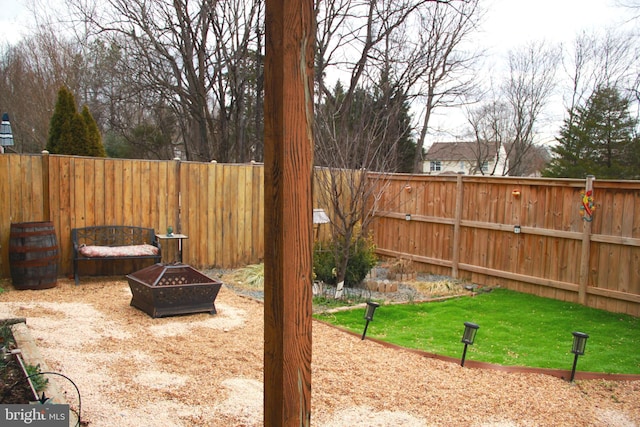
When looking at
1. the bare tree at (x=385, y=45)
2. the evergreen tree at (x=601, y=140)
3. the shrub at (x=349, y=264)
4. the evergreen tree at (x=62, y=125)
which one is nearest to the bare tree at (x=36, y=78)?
the evergreen tree at (x=62, y=125)

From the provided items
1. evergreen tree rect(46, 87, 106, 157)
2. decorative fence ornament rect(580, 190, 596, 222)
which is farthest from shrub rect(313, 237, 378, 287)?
evergreen tree rect(46, 87, 106, 157)

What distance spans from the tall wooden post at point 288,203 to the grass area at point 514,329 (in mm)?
3477

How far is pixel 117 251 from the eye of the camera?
272 inches

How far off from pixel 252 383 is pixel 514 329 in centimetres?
333

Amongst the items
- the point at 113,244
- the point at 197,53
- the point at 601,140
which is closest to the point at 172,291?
the point at 113,244

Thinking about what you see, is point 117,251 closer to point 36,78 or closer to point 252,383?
point 252,383

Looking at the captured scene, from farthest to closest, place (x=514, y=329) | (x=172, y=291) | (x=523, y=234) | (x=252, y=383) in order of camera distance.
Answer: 1. (x=523, y=234)
2. (x=514, y=329)
3. (x=172, y=291)
4. (x=252, y=383)

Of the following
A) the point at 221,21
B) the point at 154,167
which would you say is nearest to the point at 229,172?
the point at 154,167

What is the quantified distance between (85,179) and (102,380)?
14.2 ft

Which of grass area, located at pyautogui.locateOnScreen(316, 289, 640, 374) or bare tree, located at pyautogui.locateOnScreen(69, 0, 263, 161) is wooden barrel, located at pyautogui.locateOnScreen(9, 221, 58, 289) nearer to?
grass area, located at pyautogui.locateOnScreen(316, 289, 640, 374)

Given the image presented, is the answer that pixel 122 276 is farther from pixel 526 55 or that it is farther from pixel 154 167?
pixel 526 55

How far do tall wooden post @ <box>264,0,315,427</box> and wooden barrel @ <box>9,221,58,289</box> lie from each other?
586 centimetres

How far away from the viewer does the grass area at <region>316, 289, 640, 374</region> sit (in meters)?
4.66

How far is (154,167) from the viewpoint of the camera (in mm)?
7645
